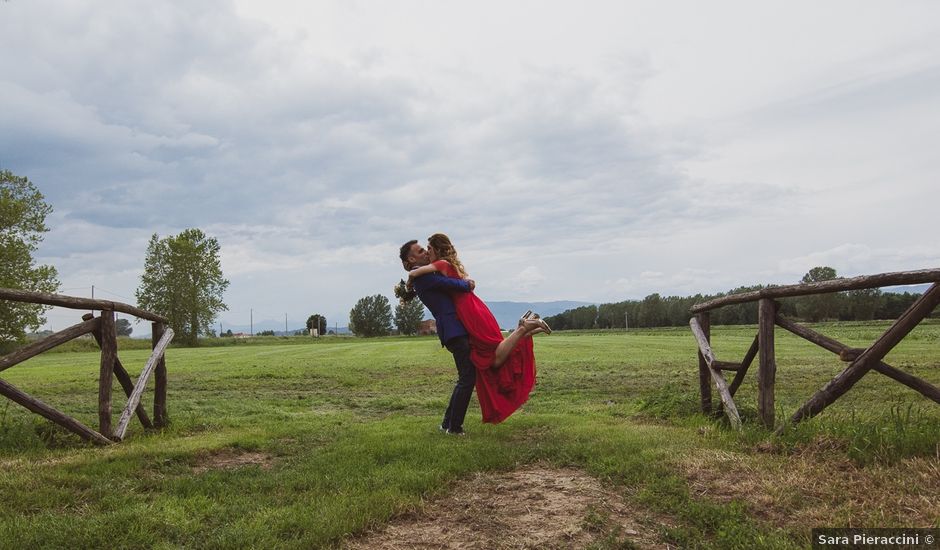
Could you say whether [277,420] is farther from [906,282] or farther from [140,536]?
[906,282]

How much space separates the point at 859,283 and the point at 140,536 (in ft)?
21.7

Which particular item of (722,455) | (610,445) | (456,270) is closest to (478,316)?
(456,270)

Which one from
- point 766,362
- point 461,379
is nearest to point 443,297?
point 461,379

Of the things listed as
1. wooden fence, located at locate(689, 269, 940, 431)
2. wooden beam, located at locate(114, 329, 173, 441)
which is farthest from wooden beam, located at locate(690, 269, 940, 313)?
wooden beam, located at locate(114, 329, 173, 441)

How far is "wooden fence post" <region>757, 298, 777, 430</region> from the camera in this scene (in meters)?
6.81

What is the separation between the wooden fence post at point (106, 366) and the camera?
7590mm

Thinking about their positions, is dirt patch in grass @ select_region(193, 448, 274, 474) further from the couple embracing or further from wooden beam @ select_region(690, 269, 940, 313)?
wooden beam @ select_region(690, 269, 940, 313)

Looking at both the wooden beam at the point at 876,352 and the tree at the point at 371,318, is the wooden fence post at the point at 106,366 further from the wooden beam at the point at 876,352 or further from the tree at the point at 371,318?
the tree at the point at 371,318

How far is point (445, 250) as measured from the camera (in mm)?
7855

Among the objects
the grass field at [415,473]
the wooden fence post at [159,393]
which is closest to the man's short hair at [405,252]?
the grass field at [415,473]

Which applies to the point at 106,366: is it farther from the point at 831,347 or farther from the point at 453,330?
the point at 831,347

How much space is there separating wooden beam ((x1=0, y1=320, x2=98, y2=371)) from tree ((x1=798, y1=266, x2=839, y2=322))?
87434 millimetres

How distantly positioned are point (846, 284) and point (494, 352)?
12.9 ft

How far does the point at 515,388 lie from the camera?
7688 millimetres
